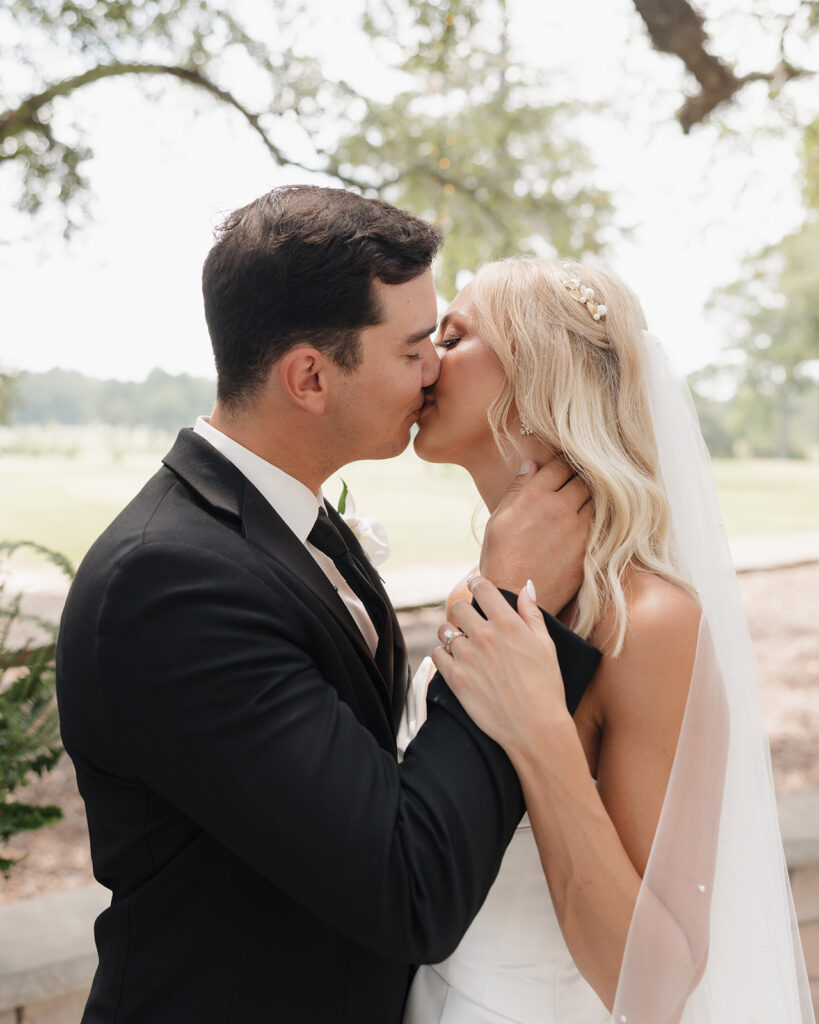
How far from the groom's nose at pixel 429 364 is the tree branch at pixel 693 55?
4167mm

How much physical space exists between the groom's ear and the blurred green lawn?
1.29 m

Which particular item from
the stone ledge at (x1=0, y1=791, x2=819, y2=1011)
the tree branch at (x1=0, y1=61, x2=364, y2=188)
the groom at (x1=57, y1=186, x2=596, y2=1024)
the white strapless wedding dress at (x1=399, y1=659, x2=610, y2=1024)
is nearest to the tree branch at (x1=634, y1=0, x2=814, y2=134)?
the tree branch at (x1=0, y1=61, x2=364, y2=188)

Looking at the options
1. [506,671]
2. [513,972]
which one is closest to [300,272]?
[506,671]

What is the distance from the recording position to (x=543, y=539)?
6.10 feet

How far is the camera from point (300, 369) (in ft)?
5.85

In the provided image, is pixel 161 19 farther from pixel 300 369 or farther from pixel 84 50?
pixel 300 369

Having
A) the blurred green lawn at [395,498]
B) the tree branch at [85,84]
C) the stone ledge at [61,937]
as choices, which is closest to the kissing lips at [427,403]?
the blurred green lawn at [395,498]

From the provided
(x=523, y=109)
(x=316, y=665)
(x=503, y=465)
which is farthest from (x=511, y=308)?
(x=523, y=109)

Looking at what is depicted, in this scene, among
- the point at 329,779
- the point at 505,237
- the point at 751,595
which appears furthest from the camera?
the point at 751,595

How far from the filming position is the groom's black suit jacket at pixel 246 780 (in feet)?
4.31

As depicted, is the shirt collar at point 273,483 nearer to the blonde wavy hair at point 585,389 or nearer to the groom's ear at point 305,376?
the groom's ear at point 305,376

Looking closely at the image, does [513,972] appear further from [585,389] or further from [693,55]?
[693,55]

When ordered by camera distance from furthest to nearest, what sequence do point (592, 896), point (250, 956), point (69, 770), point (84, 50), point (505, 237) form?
point (505, 237) < point (69, 770) < point (84, 50) < point (592, 896) < point (250, 956)

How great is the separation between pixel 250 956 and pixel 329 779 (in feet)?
1.48
